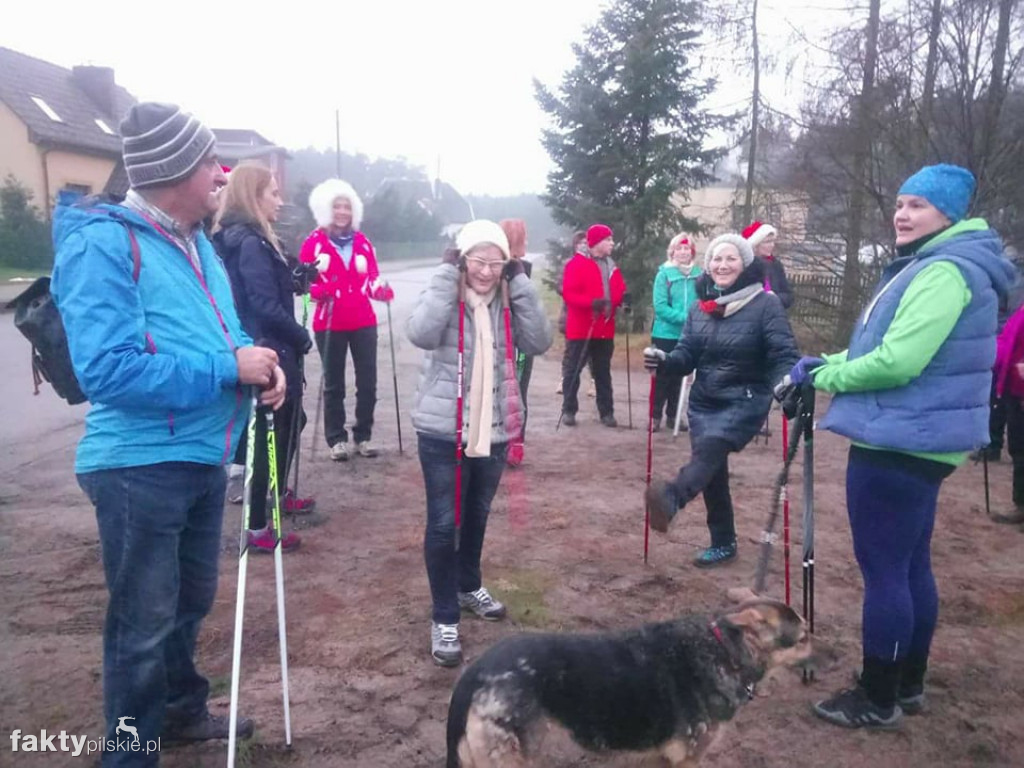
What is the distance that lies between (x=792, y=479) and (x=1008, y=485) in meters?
1.88

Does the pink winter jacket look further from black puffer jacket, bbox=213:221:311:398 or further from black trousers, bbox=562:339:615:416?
black puffer jacket, bbox=213:221:311:398

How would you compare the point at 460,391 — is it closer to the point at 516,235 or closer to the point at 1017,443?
the point at 516,235

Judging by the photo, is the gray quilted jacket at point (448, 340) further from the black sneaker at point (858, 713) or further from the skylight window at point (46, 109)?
the skylight window at point (46, 109)

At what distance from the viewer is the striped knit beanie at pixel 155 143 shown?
2.42m

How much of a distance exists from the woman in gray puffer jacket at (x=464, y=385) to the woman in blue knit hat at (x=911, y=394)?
1.37 m

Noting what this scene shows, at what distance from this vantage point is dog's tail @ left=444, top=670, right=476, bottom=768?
2.52 m

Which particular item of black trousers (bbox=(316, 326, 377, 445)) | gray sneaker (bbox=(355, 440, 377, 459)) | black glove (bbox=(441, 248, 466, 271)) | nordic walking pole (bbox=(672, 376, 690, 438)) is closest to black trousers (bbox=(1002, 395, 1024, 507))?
nordic walking pole (bbox=(672, 376, 690, 438))

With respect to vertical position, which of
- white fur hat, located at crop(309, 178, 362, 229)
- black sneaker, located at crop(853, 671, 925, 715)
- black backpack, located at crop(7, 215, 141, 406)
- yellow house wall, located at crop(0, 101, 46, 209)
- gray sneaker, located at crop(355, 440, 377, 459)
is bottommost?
black sneaker, located at crop(853, 671, 925, 715)

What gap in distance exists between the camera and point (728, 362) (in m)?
4.39

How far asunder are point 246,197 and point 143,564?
8.77 ft

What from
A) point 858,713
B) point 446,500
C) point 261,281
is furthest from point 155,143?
point 858,713

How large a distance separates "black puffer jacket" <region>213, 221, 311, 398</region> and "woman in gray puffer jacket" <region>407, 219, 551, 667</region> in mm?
1438

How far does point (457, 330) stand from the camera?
362 centimetres

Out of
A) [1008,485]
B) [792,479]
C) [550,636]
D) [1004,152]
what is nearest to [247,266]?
[550,636]
